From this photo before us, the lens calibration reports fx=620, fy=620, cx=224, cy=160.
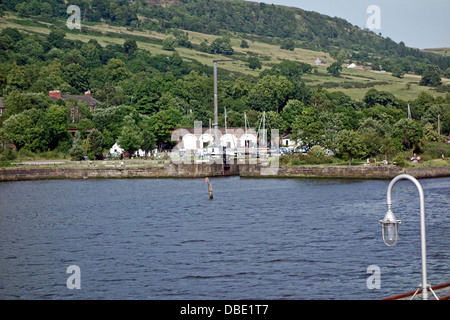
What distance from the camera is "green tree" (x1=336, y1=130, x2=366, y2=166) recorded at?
270 feet

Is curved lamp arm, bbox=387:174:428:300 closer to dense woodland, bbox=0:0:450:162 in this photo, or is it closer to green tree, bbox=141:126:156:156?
dense woodland, bbox=0:0:450:162

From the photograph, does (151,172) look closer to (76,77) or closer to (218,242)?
(218,242)

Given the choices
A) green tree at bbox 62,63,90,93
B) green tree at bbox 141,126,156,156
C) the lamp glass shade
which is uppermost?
green tree at bbox 62,63,90,93

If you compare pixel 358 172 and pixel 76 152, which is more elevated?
pixel 76 152

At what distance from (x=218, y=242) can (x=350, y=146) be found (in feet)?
143

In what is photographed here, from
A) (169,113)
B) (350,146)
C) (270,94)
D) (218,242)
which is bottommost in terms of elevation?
(218,242)

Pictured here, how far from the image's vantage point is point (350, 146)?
82188 millimetres

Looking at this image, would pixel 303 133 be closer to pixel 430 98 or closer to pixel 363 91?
pixel 430 98

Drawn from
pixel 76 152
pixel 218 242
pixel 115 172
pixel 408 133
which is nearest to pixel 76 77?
pixel 76 152

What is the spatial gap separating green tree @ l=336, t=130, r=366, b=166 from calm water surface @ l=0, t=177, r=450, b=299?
344 inches

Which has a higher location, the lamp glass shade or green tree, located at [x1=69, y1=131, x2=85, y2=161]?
green tree, located at [x1=69, y1=131, x2=85, y2=161]

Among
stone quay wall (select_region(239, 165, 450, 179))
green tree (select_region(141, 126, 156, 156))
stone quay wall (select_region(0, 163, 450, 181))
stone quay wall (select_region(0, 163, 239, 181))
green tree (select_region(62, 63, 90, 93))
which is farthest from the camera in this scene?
green tree (select_region(62, 63, 90, 93))

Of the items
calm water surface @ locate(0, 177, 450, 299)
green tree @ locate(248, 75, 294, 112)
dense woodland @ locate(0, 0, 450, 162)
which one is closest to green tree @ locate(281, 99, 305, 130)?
dense woodland @ locate(0, 0, 450, 162)

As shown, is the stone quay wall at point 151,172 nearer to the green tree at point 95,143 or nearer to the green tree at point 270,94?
the green tree at point 95,143
